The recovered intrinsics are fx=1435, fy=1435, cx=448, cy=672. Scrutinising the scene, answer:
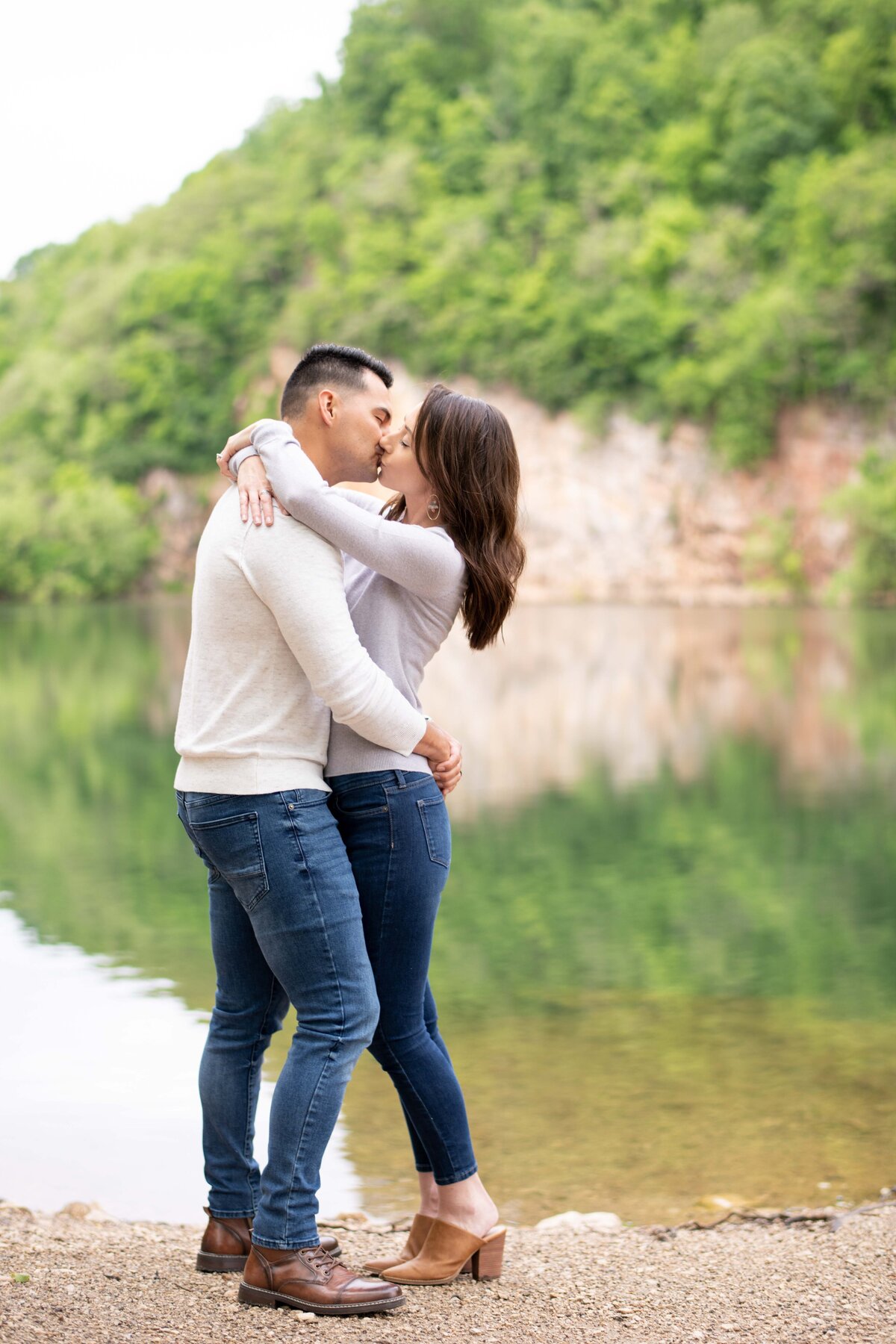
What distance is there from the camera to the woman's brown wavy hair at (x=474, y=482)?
3.48 m

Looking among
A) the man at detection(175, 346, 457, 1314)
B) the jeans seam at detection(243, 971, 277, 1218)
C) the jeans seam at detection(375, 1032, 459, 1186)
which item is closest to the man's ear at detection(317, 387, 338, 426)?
the man at detection(175, 346, 457, 1314)

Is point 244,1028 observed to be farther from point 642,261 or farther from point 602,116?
point 602,116

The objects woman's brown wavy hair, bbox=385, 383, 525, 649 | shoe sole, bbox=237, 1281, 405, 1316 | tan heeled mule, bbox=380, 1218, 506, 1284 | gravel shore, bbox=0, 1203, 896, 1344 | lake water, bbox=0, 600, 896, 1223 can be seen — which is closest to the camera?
gravel shore, bbox=0, 1203, 896, 1344

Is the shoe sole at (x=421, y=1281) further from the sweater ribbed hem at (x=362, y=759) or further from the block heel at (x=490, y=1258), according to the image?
the sweater ribbed hem at (x=362, y=759)

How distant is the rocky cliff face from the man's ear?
2027 inches

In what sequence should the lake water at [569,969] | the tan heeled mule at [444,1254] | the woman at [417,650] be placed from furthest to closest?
the lake water at [569,969] < the tan heeled mule at [444,1254] < the woman at [417,650]

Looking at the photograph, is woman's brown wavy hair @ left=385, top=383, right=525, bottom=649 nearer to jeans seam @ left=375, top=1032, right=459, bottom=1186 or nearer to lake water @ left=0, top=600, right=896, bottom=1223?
jeans seam @ left=375, top=1032, right=459, bottom=1186

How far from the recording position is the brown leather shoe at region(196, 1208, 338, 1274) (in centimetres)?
355

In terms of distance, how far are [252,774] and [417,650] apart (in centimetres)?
58

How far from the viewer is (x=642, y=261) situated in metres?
64.1

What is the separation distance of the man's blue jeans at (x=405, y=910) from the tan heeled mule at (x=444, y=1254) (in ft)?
0.41

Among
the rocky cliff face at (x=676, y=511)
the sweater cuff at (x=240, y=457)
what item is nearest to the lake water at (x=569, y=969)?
the sweater cuff at (x=240, y=457)

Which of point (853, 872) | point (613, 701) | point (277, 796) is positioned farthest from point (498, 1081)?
point (613, 701)

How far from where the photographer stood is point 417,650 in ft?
11.8
